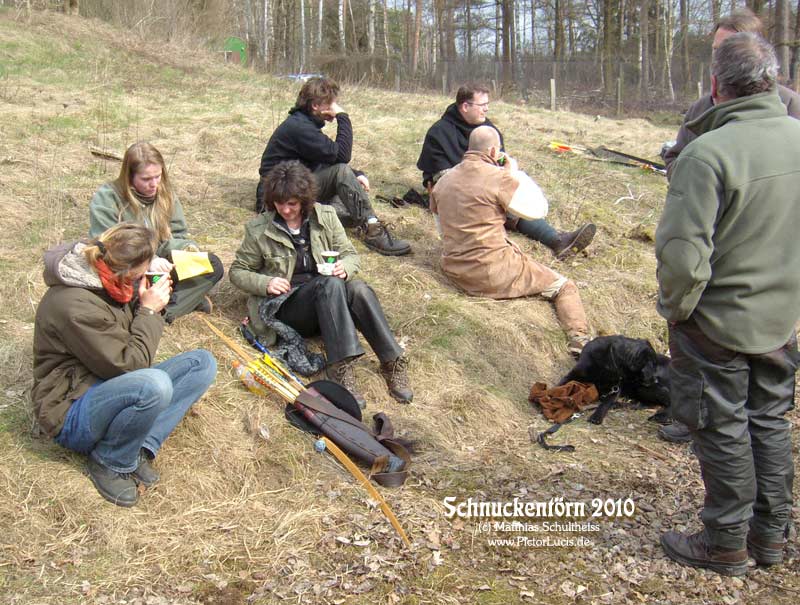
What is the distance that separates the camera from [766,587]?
9.48 feet

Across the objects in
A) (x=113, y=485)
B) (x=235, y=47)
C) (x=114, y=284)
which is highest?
(x=235, y=47)

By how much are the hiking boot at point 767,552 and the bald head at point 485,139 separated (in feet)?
11.4

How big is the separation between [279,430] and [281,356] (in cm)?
79

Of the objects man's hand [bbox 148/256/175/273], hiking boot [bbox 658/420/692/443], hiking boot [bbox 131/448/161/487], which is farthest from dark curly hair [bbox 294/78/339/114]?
hiking boot [bbox 658/420/692/443]

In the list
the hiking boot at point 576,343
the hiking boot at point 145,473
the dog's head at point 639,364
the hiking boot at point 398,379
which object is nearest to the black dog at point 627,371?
the dog's head at point 639,364

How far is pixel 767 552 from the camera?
2965 millimetres

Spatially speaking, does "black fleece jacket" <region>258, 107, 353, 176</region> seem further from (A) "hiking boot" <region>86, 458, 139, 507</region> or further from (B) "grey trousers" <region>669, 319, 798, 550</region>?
(B) "grey trousers" <region>669, 319, 798, 550</region>

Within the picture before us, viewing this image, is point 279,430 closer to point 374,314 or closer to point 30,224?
point 374,314

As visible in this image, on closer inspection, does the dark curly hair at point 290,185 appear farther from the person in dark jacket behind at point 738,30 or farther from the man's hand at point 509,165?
the person in dark jacket behind at point 738,30

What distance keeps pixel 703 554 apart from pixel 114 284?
2.68 m

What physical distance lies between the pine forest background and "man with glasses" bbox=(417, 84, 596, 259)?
13.1 m

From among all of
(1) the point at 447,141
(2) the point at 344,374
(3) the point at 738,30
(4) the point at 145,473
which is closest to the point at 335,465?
(2) the point at 344,374

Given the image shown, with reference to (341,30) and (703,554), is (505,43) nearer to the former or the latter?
(341,30)

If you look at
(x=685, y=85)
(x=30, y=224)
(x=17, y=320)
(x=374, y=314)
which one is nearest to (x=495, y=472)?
(x=374, y=314)
